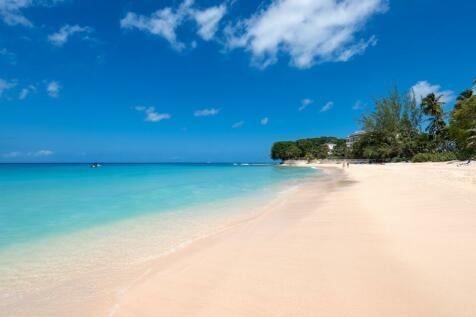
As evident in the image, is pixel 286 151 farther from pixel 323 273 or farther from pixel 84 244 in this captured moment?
pixel 323 273

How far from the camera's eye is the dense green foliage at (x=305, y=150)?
3565 inches

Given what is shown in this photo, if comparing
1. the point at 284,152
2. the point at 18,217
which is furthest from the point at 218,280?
the point at 284,152

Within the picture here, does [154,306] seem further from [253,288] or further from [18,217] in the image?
[18,217]

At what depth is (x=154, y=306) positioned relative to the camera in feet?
9.16

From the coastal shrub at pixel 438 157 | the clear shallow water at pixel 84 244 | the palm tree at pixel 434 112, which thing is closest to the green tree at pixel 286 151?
the palm tree at pixel 434 112

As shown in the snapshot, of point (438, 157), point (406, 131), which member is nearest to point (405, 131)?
point (406, 131)

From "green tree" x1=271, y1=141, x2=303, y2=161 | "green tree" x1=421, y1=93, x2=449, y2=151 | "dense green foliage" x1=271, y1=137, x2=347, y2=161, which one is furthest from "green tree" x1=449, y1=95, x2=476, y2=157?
"green tree" x1=271, y1=141, x2=303, y2=161

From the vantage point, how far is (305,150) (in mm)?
101750

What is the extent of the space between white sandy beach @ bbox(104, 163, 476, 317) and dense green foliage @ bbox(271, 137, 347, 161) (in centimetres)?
8455

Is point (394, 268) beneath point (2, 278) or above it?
above

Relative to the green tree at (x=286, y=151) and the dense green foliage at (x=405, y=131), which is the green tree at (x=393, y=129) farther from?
the green tree at (x=286, y=151)

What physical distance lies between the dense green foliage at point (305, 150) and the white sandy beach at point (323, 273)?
277ft

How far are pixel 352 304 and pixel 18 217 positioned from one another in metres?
9.32

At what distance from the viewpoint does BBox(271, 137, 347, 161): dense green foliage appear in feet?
297
